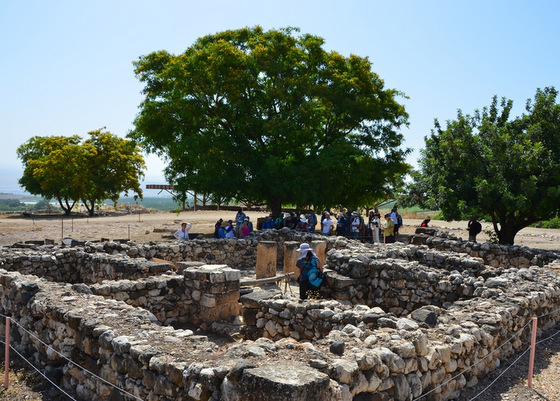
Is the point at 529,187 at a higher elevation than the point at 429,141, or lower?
lower

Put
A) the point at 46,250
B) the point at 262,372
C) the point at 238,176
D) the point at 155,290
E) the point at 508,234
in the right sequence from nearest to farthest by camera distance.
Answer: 1. the point at 262,372
2. the point at 155,290
3. the point at 46,250
4. the point at 508,234
5. the point at 238,176

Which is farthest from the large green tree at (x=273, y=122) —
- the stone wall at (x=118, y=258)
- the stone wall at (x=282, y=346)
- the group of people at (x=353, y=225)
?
the stone wall at (x=282, y=346)

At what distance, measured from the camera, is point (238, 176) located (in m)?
25.2

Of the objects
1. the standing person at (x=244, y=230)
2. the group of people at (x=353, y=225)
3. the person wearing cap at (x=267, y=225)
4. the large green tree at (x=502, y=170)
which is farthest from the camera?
the person wearing cap at (x=267, y=225)

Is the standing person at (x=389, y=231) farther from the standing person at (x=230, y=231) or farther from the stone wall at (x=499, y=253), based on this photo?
the standing person at (x=230, y=231)

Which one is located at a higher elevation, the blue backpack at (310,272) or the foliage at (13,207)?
the foliage at (13,207)

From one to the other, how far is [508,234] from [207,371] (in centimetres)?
1780

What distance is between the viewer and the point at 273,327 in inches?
343

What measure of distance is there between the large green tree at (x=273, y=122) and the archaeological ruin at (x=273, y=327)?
447 inches

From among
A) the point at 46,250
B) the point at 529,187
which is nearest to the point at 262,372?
the point at 46,250

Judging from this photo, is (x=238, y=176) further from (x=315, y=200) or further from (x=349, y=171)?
(x=349, y=171)

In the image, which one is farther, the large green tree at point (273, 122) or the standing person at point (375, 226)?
the large green tree at point (273, 122)

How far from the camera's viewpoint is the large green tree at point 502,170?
1752 centimetres

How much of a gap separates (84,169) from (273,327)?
41802mm
